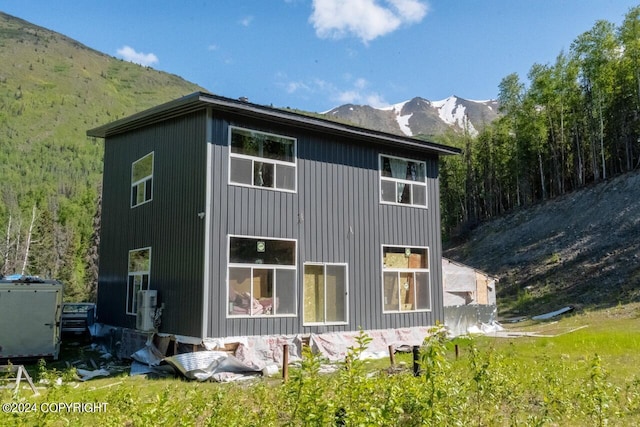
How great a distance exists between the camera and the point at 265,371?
998cm

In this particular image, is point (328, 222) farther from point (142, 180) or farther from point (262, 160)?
point (142, 180)

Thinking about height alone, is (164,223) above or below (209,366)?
above

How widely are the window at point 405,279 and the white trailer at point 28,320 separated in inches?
317

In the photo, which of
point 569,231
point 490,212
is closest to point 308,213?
point 569,231

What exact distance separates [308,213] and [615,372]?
266 inches

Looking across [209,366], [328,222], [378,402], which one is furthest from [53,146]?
[378,402]

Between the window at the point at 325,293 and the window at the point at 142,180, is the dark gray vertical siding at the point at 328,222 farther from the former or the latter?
the window at the point at 142,180

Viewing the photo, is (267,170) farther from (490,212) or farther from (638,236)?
(490,212)

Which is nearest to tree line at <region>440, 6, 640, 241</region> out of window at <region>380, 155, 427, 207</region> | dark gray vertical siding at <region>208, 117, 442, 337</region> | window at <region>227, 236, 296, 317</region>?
window at <region>380, 155, 427, 207</region>

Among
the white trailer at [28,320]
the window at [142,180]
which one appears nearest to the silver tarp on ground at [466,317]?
the window at [142,180]

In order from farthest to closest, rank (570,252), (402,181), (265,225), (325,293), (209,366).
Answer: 1. (570,252)
2. (402,181)
3. (325,293)
4. (265,225)
5. (209,366)

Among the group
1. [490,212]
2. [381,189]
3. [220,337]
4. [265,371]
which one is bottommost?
[265,371]

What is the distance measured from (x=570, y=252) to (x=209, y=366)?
24425mm

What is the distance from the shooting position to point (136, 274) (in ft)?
42.8
